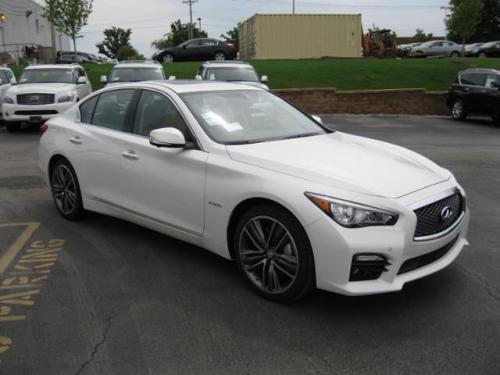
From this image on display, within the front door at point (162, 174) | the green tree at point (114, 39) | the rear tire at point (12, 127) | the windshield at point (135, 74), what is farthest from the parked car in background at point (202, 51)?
the green tree at point (114, 39)

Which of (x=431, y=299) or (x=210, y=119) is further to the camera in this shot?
(x=210, y=119)

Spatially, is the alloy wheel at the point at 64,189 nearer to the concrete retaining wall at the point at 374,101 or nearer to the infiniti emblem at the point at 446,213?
the infiniti emblem at the point at 446,213

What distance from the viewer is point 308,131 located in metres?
5.25

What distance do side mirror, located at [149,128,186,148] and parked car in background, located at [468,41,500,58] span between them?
43.3 m

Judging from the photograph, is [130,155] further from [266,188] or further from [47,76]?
[47,76]

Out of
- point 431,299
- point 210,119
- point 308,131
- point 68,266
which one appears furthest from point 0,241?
point 431,299

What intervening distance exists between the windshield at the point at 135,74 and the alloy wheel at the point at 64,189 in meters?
10.7

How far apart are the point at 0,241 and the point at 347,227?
143 inches

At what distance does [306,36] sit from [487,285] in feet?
107

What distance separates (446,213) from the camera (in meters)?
4.06

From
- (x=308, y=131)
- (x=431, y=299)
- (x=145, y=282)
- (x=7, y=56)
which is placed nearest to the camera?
(x=431, y=299)

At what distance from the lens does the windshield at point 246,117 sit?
477 centimetres

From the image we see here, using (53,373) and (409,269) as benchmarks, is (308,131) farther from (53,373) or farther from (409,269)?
(53,373)

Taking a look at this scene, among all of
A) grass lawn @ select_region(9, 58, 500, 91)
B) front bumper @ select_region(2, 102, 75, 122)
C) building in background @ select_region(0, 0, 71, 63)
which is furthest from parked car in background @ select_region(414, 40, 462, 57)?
front bumper @ select_region(2, 102, 75, 122)
